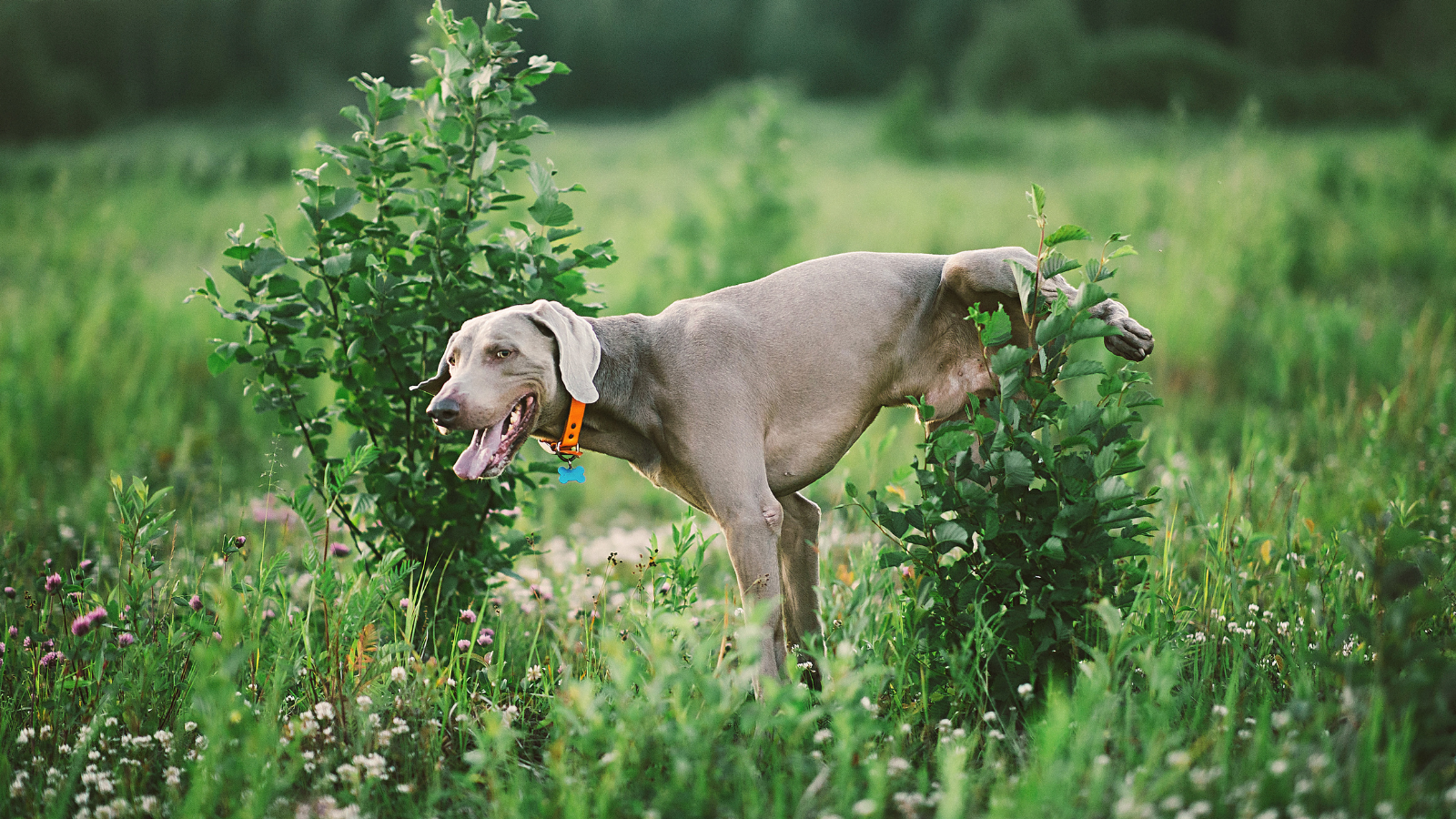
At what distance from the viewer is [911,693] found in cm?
343

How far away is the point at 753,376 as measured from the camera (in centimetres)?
323

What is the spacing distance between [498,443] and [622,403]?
1.48 ft

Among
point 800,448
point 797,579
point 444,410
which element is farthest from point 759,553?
point 444,410

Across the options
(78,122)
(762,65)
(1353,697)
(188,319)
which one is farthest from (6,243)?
(762,65)

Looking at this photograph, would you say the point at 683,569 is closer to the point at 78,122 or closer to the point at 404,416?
the point at 404,416

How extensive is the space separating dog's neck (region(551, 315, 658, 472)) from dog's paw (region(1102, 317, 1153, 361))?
1.54 metres

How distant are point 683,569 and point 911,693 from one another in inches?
36.3

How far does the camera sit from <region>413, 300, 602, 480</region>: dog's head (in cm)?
293

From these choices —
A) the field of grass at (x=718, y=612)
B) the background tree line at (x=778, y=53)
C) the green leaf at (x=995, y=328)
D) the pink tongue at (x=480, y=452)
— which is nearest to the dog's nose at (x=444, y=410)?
the pink tongue at (x=480, y=452)

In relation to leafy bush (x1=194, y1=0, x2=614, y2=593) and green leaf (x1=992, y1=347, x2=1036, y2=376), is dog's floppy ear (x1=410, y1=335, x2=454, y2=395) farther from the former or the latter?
green leaf (x1=992, y1=347, x2=1036, y2=376)

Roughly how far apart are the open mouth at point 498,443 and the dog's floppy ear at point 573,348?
0.15 m

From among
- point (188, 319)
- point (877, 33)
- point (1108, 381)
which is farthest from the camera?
point (877, 33)

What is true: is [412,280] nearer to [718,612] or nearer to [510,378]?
[510,378]

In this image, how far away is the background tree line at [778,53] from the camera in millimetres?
27734
